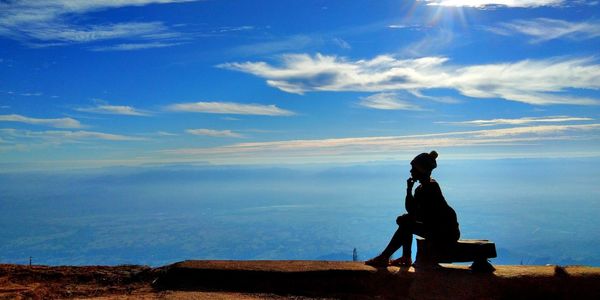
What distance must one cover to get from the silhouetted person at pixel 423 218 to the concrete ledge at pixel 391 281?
A: 36 cm

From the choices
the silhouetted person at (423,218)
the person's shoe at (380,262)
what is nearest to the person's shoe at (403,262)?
the silhouetted person at (423,218)

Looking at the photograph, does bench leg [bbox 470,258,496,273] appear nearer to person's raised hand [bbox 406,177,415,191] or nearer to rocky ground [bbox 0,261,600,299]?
rocky ground [bbox 0,261,600,299]

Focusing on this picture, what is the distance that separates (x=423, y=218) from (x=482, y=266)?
1223mm

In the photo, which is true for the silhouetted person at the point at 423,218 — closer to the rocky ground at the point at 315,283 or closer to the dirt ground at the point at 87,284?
the rocky ground at the point at 315,283

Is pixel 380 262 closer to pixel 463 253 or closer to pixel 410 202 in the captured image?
pixel 410 202

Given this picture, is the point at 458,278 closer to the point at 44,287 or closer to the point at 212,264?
the point at 212,264

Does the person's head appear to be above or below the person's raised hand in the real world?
above

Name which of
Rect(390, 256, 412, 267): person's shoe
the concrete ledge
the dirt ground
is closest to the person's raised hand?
Rect(390, 256, 412, 267): person's shoe

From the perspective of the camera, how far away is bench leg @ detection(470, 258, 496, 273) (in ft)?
23.9

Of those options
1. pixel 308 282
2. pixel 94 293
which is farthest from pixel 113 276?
pixel 308 282

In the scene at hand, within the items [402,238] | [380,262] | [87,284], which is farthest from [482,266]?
[87,284]

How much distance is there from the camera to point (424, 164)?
7.59m

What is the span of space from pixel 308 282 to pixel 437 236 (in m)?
2.37

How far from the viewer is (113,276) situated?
25.9 feet
